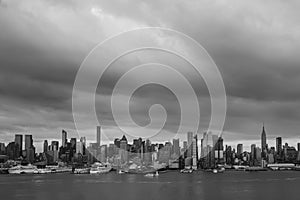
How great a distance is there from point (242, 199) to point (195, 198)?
56.1 ft

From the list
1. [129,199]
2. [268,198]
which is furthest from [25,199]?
[268,198]

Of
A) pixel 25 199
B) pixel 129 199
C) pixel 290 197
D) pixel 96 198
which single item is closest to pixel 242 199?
pixel 290 197

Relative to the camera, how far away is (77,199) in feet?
490

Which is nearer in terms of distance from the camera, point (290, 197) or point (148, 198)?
point (148, 198)

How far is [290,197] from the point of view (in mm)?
164500

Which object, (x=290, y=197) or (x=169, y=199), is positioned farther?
(x=290, y=197)

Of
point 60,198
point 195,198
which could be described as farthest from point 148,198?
point 60,198

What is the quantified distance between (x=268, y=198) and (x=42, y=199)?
8593cm

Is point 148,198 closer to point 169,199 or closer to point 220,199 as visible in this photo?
point 169,199

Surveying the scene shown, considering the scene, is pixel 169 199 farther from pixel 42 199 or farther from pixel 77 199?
pixel 42 199

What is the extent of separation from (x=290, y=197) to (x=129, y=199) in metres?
64.7

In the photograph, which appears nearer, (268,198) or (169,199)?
(169,199)

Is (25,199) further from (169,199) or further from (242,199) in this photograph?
(242,199)

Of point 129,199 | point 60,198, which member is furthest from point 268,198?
point 60,198
